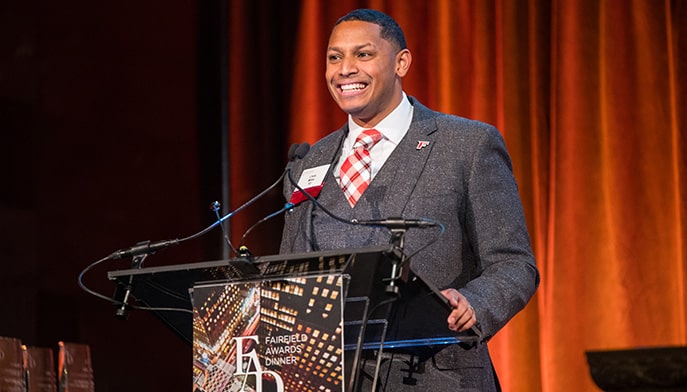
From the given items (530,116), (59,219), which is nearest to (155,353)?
(59,219)

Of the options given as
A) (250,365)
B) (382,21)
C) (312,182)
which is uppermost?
(382,21)

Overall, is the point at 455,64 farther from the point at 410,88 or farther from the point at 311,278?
the point at 311,278

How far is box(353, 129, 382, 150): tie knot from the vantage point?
242 centimetres

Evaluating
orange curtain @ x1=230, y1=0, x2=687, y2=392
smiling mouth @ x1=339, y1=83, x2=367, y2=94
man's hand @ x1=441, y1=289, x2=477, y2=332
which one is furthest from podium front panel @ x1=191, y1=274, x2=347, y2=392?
orange curtain @ x1=230, y1=0, x2=687, y2=392

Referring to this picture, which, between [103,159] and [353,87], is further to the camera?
[103,159]

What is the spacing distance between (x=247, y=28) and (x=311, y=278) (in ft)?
9.57

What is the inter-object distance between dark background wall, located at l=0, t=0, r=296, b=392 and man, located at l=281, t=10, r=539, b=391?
1307mm

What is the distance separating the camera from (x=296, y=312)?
1669 mm

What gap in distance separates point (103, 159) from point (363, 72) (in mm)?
1612

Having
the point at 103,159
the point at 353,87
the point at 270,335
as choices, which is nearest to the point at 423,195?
the point at 353,87

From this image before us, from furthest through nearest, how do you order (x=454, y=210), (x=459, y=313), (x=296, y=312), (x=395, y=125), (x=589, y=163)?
(x=589, y=163) → (x=395, y=125) → (x=454, y=210) → (x=459, y=313) → (x=296, y=312)

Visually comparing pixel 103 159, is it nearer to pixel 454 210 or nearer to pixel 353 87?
pixel 353 87

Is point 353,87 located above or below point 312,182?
above

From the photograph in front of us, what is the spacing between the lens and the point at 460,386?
2.03 m
